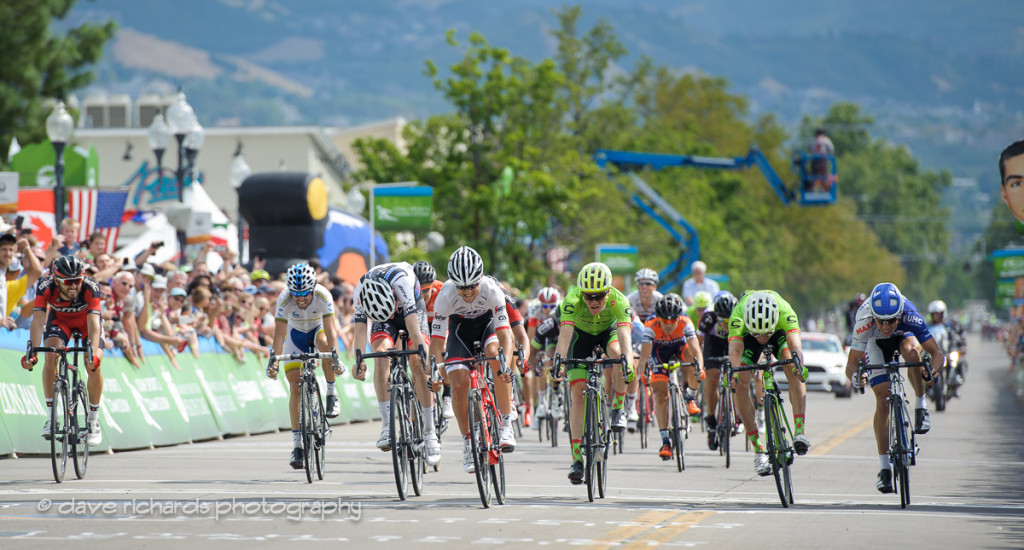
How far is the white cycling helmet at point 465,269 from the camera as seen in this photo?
11.1m

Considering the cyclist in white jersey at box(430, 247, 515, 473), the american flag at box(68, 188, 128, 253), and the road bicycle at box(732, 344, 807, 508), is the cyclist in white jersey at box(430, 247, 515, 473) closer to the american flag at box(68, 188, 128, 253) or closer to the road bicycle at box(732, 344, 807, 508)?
the road bicycle at box(732, 344, 807, 508)

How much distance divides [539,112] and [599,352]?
28.7 m

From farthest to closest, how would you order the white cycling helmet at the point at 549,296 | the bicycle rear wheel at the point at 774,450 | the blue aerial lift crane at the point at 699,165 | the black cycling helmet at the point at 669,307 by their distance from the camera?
1. the blue aerial lift crane at the point at 699,165
2. the white cycling helmet at the point at 549,296
3. the black cycling helmet at the point at 669,307
4. the bicycle rear wheel at the point at 774,450

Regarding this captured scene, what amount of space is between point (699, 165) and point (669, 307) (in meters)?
28.8

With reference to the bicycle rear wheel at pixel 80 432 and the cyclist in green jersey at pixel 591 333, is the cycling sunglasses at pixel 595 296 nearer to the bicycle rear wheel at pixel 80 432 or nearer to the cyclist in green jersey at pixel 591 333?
the cyclist in green jersey at pixel 591 333

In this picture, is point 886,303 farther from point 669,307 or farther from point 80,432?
point 80,432

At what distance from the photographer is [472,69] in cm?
3928

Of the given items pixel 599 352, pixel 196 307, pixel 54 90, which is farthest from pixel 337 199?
pixel 599 352

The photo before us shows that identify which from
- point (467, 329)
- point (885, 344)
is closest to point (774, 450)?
point (885, 344)

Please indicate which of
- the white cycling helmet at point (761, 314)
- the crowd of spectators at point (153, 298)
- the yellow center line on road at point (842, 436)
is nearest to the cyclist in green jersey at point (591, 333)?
the white cycling helmet at point (761, 314)

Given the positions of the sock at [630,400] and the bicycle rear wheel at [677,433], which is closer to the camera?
the sock at [630,400]

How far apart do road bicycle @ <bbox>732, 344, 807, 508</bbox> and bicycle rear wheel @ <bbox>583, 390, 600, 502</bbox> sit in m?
1.36

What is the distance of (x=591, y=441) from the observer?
11297 millimetres

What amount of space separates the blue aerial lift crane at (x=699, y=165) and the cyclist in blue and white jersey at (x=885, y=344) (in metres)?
27.9
